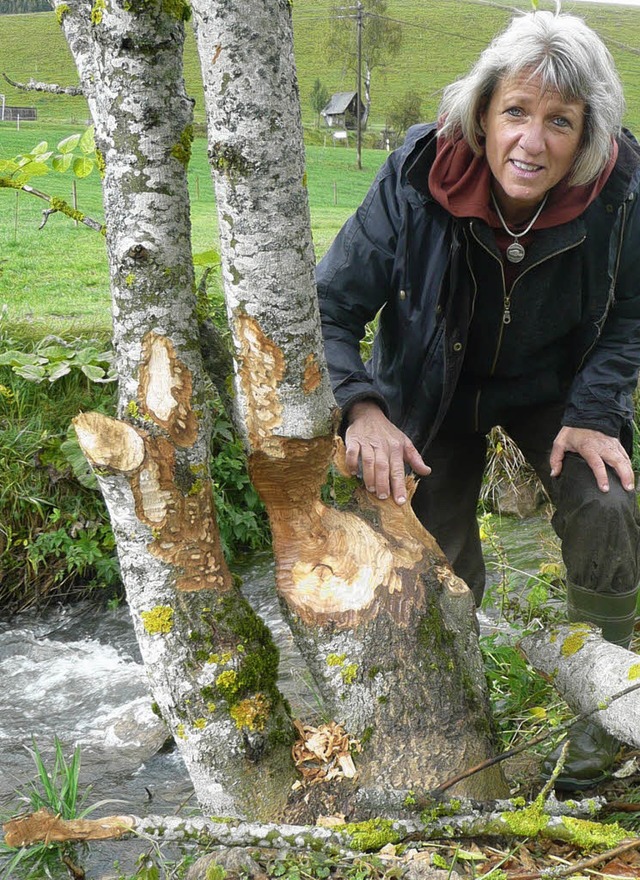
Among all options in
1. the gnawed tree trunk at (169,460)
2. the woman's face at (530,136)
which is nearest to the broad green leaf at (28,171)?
the gnawed tree trunk at (169,460)

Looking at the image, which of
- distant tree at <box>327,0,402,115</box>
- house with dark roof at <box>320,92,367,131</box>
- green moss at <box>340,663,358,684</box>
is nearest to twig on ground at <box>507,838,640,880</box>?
green moss at <box>340,663,358,684</box>

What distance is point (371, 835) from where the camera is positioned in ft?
6.99

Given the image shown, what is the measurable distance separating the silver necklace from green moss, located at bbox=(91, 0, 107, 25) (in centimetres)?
146

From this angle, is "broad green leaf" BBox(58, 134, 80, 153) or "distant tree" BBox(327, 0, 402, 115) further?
"distant tree" BBox(327, 0, 402, 115)

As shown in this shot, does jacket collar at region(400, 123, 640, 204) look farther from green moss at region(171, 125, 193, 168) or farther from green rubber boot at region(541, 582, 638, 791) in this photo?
green rubber boot at region(541, 582, 638, 791)

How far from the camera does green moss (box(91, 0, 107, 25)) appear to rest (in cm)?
207

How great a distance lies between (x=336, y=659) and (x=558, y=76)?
194 centimetres

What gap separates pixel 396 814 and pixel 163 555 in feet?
2.97

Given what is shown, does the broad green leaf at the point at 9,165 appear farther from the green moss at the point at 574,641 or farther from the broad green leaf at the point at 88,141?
the green moss at the point at 574,641

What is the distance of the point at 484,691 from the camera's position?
2564 millimetres

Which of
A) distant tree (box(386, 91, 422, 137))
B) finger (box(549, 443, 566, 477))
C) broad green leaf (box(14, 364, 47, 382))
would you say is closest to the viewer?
finger (box(549, 443, 566, 477))

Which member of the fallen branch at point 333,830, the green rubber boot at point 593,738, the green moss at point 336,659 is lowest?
the green rubber boot at point 593,738

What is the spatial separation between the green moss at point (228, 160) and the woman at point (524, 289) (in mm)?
961

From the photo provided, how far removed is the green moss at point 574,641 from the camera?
273cm
